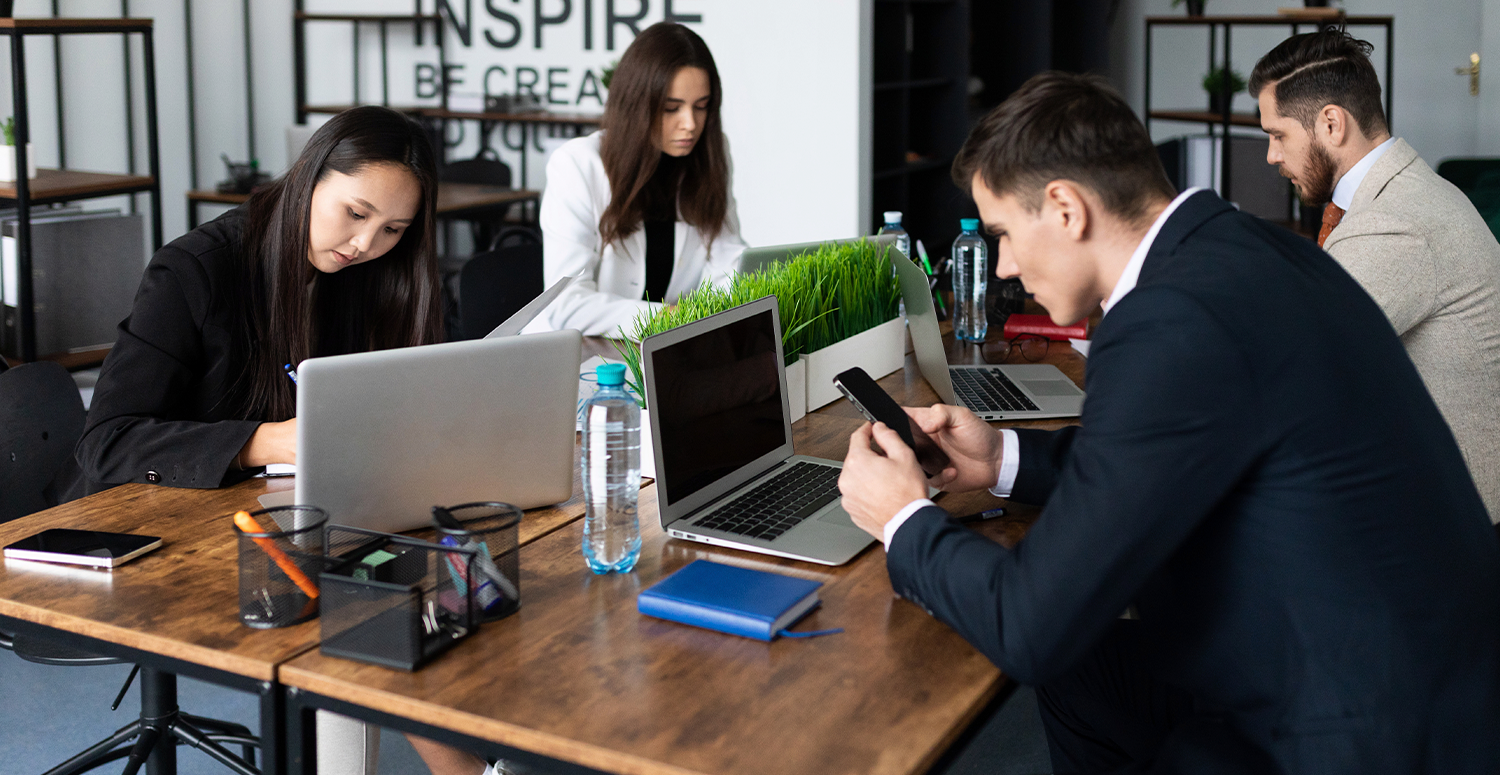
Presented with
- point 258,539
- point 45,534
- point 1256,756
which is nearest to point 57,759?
point 45,534

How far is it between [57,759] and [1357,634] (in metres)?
2.33

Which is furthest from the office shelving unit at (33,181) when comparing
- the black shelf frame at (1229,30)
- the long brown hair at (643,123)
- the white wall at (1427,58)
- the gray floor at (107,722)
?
the white wall at (1427,58)

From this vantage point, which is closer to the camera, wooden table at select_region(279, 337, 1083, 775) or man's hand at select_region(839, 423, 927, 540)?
wooden table at select_region(279, 337, 1083, 775)

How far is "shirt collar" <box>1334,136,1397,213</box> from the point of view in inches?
101

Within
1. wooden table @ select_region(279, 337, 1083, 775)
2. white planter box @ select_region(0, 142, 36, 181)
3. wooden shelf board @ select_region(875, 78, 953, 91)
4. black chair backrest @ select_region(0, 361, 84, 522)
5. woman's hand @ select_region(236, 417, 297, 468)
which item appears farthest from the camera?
wooden shelf board @ select_region(875, 78, 953, 91)

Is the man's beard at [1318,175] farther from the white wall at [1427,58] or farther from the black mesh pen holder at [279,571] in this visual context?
the white wall at [1427,58]

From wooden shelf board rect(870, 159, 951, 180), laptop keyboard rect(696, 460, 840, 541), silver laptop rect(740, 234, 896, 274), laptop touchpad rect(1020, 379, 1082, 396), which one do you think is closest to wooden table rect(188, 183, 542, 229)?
wooden shelf board rect(870, 159, 951, 180)

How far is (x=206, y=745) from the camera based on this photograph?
205 cm

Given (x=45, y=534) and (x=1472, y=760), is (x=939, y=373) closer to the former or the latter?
(x=1472, y=760)

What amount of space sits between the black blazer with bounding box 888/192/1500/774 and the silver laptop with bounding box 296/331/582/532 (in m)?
0.63

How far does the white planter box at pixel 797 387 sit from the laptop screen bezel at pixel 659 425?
9.9 inches

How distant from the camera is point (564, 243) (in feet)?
10.5

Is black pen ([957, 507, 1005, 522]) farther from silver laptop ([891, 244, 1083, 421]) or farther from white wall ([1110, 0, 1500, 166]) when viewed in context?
white wall ([1110, 0, 1500, 166])

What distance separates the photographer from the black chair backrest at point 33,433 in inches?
84.1
